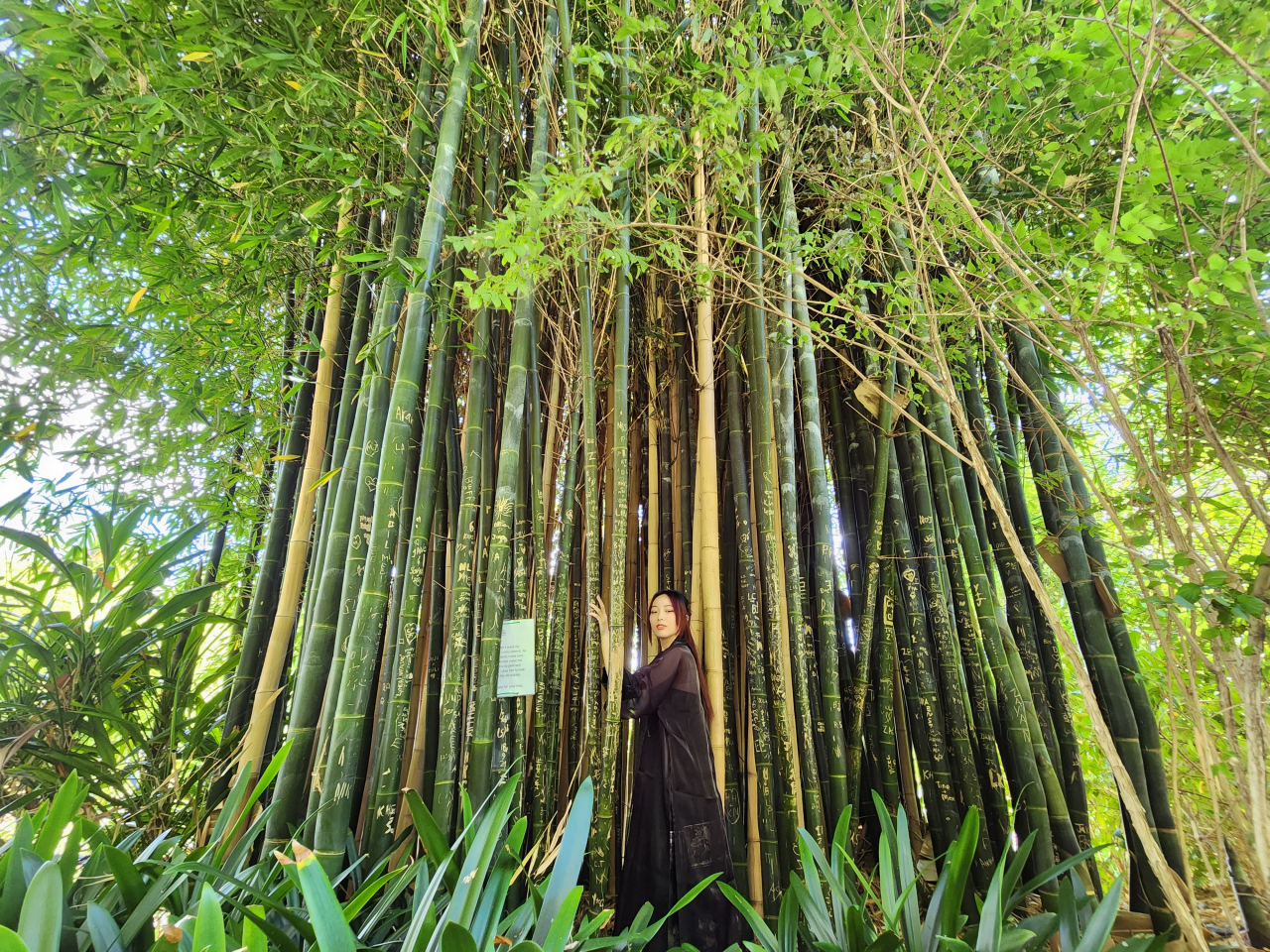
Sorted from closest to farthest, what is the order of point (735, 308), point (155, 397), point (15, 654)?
point (15, 654) → point (735, 308) → point (155, 397)

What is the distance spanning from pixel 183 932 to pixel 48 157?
194 cm

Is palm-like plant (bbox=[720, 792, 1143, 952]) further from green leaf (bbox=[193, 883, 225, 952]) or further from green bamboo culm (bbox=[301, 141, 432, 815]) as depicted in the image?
green bamboo culm (bbox=[301, 141, 432, 815])

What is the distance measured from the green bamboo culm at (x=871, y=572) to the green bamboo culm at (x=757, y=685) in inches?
16.6

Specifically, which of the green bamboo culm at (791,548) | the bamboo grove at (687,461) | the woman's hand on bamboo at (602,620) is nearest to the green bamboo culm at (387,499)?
the bamboo grove at (687,461)

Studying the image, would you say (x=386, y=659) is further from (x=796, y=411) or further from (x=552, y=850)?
(x=796, y=411)

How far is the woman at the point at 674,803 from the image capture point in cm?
153

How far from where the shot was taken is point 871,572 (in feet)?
6.66

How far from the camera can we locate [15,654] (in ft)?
5.03

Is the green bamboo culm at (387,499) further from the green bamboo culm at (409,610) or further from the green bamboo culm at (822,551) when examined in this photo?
the green bamboo culm at (822,551)

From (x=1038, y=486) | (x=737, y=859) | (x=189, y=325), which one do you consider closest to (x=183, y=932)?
(x=737, y=859)

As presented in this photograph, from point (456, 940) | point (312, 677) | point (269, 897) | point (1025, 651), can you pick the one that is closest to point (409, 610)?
point (312, 677)

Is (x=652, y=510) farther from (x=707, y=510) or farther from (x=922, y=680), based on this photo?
(x=922, y=680)

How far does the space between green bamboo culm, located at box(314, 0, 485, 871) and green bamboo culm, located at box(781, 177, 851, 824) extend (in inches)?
36.7

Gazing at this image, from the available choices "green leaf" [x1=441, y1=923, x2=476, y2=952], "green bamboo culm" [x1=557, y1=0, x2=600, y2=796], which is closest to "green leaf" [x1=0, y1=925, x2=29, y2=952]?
"green leaf" [x1=441, y1=923, x2=476, y2=952]
